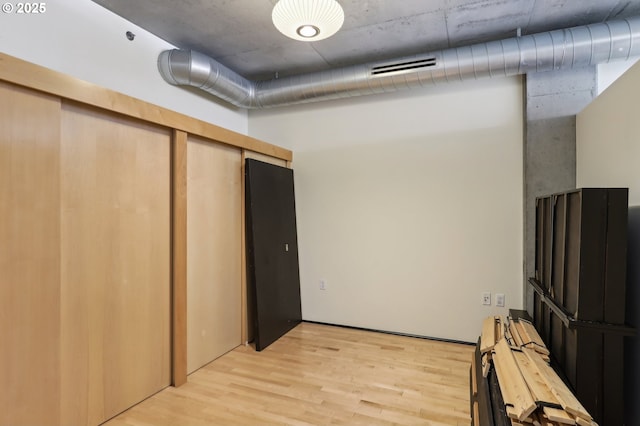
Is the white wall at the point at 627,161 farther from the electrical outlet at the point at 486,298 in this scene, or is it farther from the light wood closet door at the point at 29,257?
the light wood closet door at the point at 29,257

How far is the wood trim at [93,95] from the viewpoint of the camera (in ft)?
5.11

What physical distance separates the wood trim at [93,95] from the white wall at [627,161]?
2.88 m

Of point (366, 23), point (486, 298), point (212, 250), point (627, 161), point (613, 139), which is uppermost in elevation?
point (366, 23)

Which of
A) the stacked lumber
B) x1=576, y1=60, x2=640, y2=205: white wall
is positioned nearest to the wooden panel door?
the stacked lumber

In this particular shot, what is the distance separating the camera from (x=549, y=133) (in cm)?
289

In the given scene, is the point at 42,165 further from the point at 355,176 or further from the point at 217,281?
the point at 355,176

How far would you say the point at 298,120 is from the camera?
155 inches

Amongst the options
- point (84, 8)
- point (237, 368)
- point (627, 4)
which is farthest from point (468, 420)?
point (84, 8)

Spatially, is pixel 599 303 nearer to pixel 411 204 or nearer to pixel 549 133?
pixel 549 133

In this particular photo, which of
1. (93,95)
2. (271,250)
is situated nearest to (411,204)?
(271,250)

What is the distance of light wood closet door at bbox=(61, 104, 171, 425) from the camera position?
6.15ft

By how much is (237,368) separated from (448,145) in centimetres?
289

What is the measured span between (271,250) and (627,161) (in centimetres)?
288

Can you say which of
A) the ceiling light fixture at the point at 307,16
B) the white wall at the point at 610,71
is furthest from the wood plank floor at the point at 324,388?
the white wall at the point at 610,71
